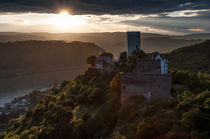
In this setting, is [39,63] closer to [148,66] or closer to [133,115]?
[148,66]

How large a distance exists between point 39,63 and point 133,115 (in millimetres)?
104409

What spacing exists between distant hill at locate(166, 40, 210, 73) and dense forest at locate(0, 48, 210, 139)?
21.8 metres

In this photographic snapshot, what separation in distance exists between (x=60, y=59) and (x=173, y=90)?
111783mm

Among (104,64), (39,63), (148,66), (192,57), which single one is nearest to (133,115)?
(148,66)

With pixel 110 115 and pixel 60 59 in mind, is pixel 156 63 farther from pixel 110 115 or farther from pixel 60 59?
pixel 60 59

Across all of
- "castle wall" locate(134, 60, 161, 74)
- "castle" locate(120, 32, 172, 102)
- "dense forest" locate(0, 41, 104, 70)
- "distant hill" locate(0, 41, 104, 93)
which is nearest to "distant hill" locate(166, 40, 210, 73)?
"castle wall" locate(134, 60, 161, 74)

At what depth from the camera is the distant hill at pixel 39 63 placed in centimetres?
7675

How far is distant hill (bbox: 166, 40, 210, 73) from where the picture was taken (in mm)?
44338

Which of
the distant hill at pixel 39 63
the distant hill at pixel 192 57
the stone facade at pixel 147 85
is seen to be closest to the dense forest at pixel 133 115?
the stone facade at pixel 147 85

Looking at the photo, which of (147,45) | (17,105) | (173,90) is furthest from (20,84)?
(147,45)

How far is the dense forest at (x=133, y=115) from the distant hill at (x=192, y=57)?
21.8 meters

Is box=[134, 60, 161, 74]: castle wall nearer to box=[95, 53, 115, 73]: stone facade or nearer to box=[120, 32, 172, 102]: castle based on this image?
box=[120, 32, 172, 102]: castle

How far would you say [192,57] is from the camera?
170ft

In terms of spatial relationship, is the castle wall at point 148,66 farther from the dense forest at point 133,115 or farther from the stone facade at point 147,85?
the stone facade at point 147,85
